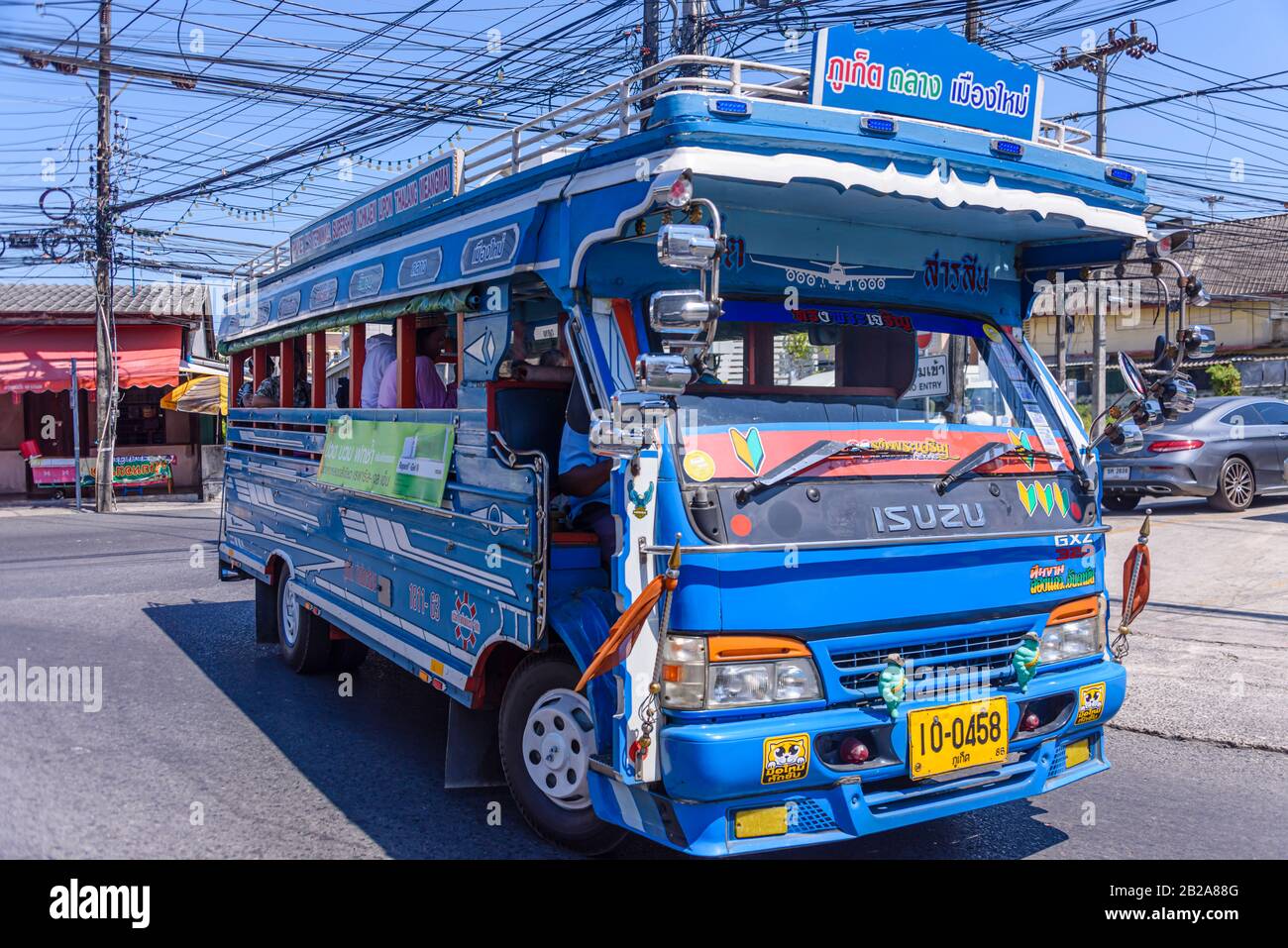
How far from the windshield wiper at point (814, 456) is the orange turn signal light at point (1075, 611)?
878mm

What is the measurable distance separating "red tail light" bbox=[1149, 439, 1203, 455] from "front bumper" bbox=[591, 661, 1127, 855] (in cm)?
1040

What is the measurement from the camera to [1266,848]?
4.59m

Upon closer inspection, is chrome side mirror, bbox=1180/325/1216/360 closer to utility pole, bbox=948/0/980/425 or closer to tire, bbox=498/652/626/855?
utility pole, bbox=948/0/980/425

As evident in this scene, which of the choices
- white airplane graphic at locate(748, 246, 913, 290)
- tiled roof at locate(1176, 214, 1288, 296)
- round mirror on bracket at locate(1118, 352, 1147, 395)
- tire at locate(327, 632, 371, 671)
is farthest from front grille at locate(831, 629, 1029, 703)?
tiled roof at locate(1176, 214, 1288, 296)

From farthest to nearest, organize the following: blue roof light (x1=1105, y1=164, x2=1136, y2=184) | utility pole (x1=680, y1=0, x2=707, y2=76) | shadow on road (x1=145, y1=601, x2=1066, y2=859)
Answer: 1. utility pole (x1=680, y1=0, x2=707, y2=76)
2. blue roof light (x1=1105, y1=164, x2=1136, y2=184)
3. shadow on road (x1=145, y1=601, x2=1066, y2=859)

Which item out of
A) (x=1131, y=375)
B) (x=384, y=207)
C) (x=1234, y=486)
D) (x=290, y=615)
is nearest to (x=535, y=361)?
(x=384, y=207)

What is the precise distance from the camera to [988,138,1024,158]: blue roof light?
4.41 meters

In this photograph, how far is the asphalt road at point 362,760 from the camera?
15.4 feet

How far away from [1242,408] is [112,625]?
43.0ft

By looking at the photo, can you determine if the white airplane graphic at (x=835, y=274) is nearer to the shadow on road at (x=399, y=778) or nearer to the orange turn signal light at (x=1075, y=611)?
the orange turn signal light at (x=1075, y=611)

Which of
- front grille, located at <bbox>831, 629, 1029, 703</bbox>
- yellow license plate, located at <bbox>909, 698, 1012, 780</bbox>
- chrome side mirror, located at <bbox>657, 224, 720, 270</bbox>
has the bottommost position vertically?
yellow license plate, located at <bbox>909, 698, 1012, 780</bbox>

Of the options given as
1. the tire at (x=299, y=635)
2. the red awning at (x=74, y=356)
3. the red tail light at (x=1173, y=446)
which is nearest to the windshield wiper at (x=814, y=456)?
the tire at (x=299, y=635)

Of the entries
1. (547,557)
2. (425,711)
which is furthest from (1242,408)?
(547,557)
